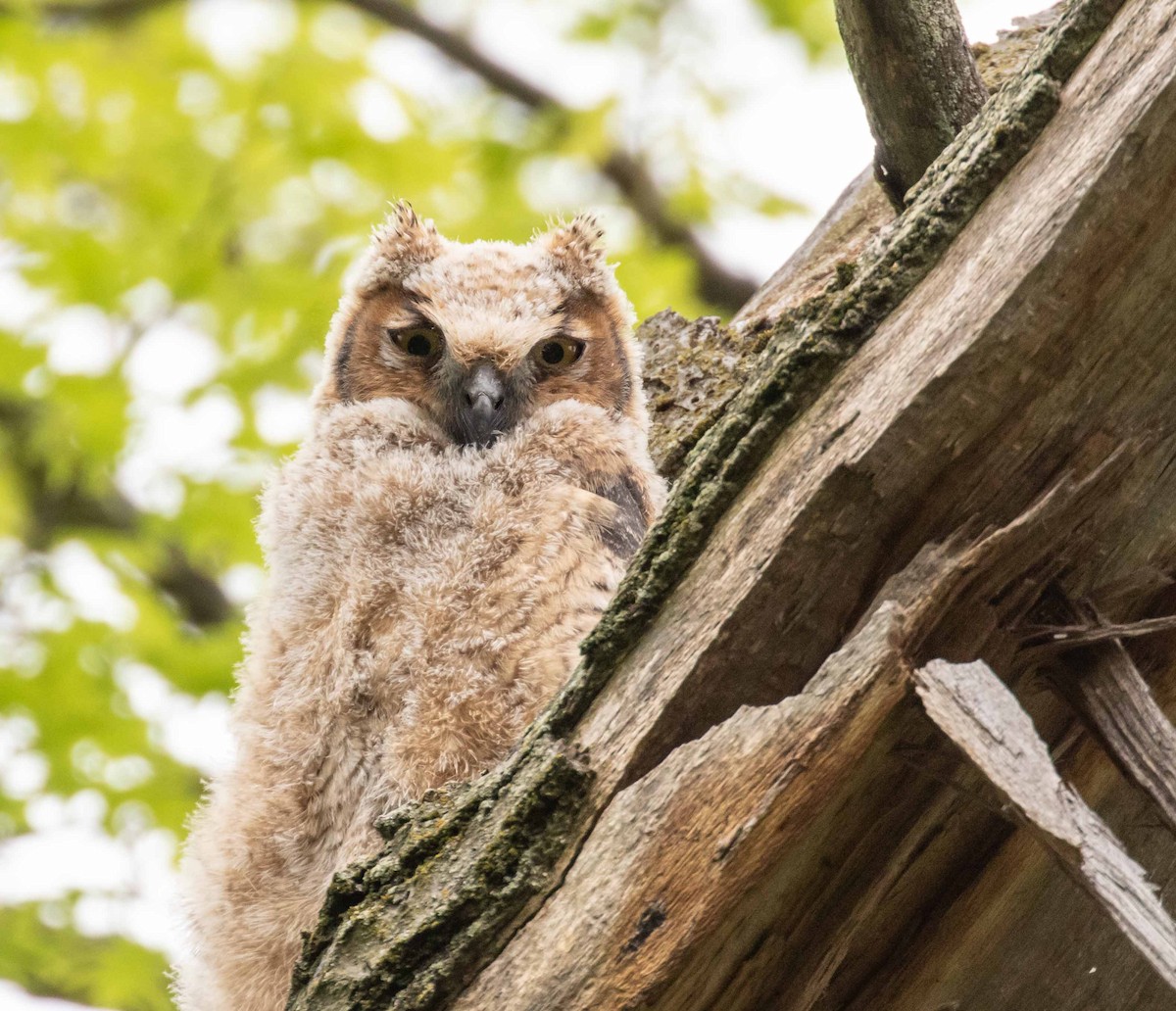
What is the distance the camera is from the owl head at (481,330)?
322 centimetres

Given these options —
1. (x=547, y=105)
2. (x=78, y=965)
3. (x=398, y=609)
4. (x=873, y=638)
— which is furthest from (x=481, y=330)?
(x=547, y=105)

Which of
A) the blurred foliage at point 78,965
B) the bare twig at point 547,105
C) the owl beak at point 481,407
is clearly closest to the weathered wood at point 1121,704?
the owl beak at point 481,407

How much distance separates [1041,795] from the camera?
60.8 inches

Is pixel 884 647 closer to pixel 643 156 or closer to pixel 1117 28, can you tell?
pixel 1117 28

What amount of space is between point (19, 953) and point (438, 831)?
14.9 ft

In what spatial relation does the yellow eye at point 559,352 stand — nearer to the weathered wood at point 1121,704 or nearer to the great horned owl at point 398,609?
the great horned owl at point 398,609

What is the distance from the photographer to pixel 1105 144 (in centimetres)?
174

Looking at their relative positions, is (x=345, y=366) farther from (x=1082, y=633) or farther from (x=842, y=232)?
(x=1082, y=633)

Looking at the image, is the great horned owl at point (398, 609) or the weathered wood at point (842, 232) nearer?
the great horned owl at point (398, 609)

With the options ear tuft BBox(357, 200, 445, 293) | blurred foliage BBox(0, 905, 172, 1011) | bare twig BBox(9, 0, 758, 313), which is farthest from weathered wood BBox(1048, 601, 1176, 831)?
bare twig BBox(9, 0, 758, 313)

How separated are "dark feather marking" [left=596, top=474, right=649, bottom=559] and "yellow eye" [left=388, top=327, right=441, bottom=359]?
0.69m

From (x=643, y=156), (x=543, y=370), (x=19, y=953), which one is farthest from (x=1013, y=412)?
(x=643, y=156)

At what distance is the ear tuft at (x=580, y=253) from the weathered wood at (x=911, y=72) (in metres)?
1.00

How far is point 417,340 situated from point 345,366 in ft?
0.67
